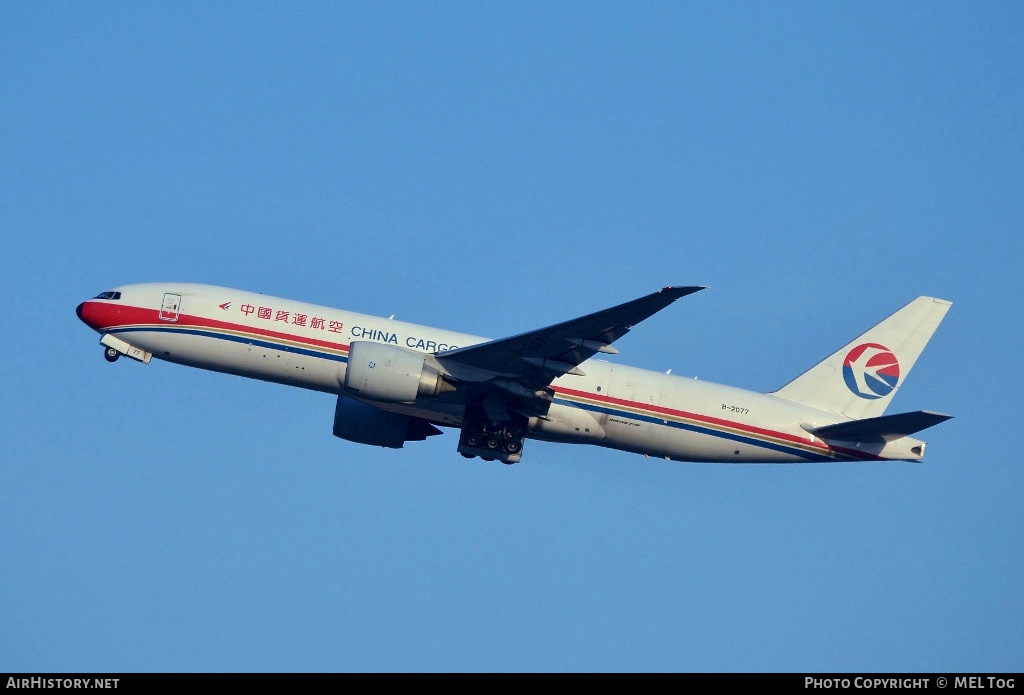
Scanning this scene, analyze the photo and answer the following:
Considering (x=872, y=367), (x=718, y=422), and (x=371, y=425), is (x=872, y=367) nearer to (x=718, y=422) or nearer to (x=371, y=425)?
(x=718, y=422)

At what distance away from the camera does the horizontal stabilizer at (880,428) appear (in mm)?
41312

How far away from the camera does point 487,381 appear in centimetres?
4162

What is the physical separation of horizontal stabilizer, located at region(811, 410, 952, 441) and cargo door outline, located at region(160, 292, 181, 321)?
2233 centimetres

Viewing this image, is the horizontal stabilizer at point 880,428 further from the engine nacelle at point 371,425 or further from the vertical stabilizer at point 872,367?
the engine nacelle at point 371,425

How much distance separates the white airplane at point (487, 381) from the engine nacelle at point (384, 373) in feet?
0.14

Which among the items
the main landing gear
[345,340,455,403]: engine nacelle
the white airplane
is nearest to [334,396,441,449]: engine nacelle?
the white airplane

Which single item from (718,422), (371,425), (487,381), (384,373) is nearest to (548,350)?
(487,381)

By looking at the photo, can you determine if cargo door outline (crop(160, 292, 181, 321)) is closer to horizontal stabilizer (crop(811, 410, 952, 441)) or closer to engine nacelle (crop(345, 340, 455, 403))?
engine nacelle (crop(345, 340, 455, 403))

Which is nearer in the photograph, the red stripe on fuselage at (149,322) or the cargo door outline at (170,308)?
the red stripe on fuselage at (149,322)

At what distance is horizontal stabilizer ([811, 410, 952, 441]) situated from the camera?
4131 cm

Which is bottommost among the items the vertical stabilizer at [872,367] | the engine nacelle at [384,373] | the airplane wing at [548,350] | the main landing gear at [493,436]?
the main landing gear at [493,436]

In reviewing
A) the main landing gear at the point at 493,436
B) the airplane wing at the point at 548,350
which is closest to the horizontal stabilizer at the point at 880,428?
the airplane wing at the point at 548,350

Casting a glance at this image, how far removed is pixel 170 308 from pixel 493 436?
11.8 metres
